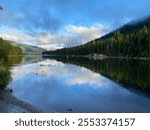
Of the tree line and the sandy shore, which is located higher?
the tree line

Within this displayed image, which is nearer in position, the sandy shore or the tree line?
the sandy shore

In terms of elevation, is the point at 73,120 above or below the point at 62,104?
above

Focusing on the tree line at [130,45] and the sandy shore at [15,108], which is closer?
the sandy shore at [15,108]

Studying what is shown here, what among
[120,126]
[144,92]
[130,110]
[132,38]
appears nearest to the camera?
[120,126]

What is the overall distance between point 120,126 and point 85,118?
71 centimetres

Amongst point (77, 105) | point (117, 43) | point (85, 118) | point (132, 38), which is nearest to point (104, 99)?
point (77, 105)

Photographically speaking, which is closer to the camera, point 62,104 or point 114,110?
point 114,110

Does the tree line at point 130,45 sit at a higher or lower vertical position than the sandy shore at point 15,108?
higher

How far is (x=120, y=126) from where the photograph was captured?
642 cm

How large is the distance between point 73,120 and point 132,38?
122 meters

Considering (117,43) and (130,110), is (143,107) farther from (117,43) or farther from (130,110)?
(117,43)

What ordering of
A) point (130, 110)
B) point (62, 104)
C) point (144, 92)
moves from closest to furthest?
point (130, 110), point (62, 104), point (144, 92)

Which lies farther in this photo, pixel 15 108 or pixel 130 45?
pixel 130 45

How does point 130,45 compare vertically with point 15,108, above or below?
above
